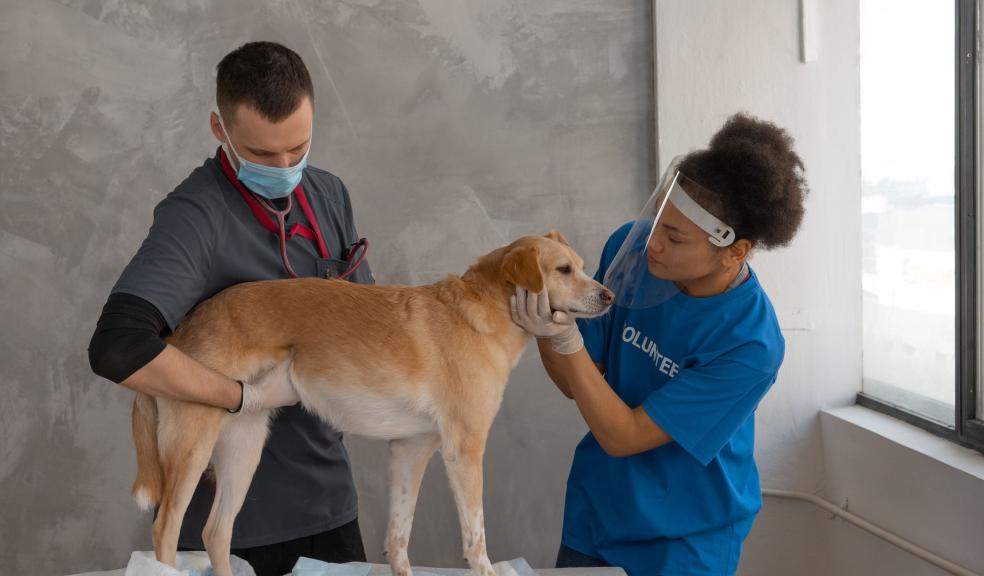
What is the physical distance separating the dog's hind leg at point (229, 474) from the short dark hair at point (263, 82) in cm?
73

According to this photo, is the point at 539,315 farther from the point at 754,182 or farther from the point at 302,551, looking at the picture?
the point at 302,551

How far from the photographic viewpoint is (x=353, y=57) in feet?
11.6

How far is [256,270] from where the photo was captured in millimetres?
2078

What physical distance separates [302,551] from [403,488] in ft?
1.15

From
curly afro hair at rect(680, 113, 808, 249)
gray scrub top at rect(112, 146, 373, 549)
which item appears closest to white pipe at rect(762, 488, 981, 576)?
curly afro hair at rect(680, 113, 808, 249)

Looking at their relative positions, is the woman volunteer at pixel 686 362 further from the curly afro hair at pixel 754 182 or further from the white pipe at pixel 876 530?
the white pipe at pixel 876 530

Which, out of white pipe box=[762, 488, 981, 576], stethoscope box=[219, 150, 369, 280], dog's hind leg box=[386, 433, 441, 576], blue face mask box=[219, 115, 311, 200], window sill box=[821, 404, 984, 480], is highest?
blue face mask box=[219, 115, 311, 200]

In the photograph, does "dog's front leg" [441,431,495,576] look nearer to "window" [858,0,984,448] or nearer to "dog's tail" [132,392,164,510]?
"dog's tail" [132,392,164,510]

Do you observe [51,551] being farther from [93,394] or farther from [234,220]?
[234,220]

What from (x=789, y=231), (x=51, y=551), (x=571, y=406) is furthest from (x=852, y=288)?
(x=51, y=551)

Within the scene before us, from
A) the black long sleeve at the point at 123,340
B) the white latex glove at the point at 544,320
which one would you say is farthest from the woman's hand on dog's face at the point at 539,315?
the black long sleeve at the point at 123,340

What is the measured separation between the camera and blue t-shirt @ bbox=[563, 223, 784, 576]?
216 cm

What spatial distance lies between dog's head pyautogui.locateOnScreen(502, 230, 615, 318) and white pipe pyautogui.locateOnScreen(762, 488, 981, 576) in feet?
5.36

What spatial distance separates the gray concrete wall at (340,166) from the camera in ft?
11.0
